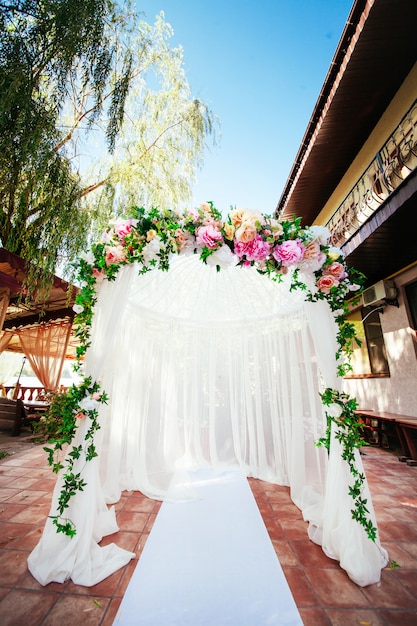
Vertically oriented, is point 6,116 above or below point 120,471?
above

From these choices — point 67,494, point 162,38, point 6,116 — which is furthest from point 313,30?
point 67,494

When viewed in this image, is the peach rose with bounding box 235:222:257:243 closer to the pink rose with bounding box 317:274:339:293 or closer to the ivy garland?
the ivy garland

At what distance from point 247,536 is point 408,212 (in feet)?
14.8

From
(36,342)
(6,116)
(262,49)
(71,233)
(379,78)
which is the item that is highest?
(262,49)

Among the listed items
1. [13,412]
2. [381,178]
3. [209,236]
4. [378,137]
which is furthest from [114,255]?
[378,137]

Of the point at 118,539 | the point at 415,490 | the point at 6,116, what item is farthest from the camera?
the point at 415,490

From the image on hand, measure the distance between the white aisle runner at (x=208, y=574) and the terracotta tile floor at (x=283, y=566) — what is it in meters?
0.10

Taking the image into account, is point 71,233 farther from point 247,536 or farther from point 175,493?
point 247,536

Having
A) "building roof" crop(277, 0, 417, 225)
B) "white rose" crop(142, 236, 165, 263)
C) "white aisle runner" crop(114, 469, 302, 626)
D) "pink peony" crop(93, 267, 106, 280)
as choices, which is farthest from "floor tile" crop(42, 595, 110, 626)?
"building roof" crop(277, 0, 417, 225)

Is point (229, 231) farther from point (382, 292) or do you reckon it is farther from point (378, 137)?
point (378, 137)

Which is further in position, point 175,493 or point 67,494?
point 175,493

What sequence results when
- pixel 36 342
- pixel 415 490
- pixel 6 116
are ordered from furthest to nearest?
pixel 36 342, pixel 415 490, pixel 6 116

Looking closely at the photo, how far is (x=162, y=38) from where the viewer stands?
414 centimetres

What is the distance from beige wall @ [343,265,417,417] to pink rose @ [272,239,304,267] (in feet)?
13.3
